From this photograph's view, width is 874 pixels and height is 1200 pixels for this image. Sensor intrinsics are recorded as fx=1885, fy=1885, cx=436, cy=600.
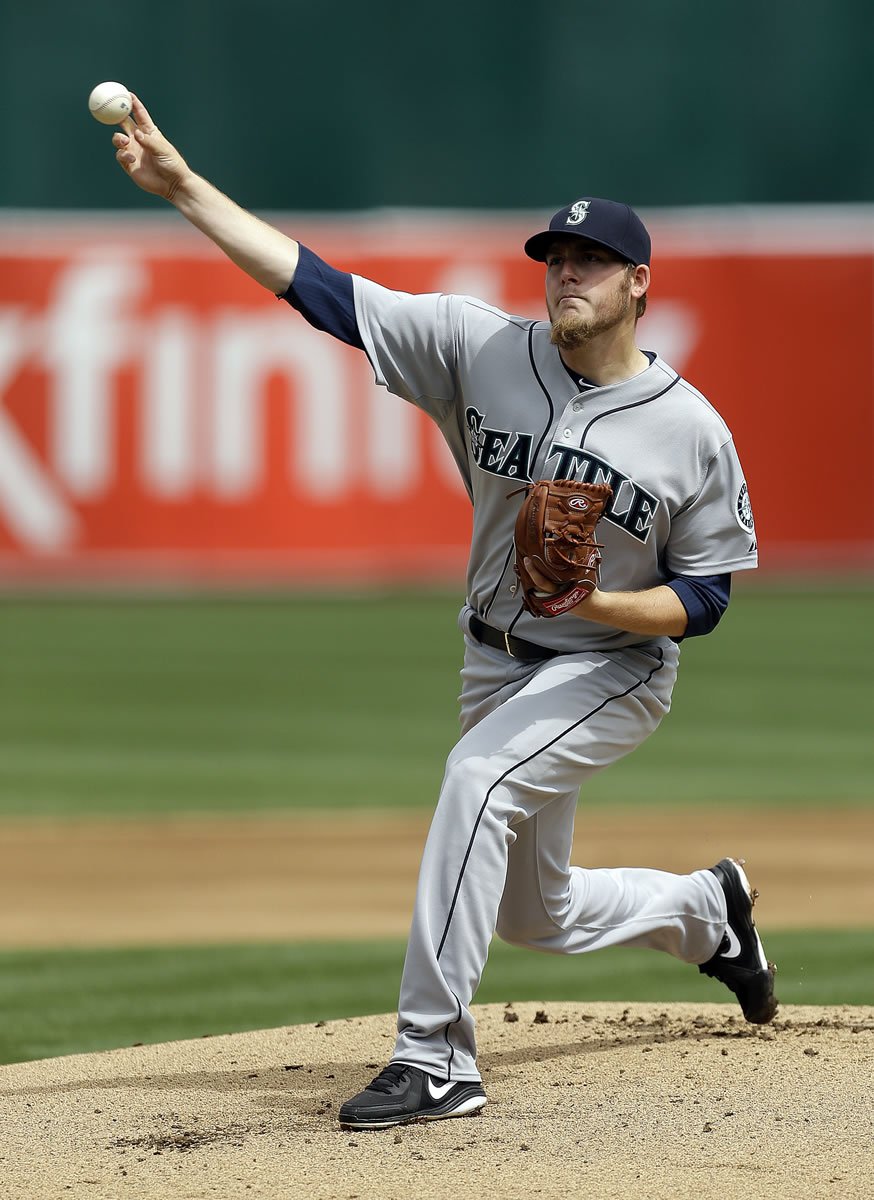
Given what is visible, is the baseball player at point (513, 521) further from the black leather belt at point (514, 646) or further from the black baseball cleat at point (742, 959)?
the black baseball cleat at point (742, 959)

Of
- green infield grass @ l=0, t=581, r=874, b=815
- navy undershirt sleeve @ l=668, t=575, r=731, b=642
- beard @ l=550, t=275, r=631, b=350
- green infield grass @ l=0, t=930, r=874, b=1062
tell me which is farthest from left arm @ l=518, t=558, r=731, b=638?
green infield grass @ l=0, t=581, r=874, b=815

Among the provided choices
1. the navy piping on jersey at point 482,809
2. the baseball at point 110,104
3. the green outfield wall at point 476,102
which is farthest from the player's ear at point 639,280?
the green outfield wall at point 476,102

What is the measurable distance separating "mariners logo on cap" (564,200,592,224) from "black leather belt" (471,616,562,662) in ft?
3.14

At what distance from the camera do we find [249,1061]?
4695mm

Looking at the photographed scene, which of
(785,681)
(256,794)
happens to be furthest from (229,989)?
(785,681)

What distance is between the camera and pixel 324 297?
4.34 metres

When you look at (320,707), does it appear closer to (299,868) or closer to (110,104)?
(299,868)

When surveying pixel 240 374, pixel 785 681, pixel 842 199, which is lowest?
pixel 785 681

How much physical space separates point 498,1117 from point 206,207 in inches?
82.7

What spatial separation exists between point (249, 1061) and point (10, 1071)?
1.94 ft

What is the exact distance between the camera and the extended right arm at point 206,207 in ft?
13.8

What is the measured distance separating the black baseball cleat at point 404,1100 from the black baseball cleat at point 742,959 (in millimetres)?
1060

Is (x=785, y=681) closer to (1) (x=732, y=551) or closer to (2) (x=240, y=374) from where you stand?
(2) (x=240, y=374)

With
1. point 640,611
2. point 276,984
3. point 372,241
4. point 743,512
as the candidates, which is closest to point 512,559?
point 640,611
